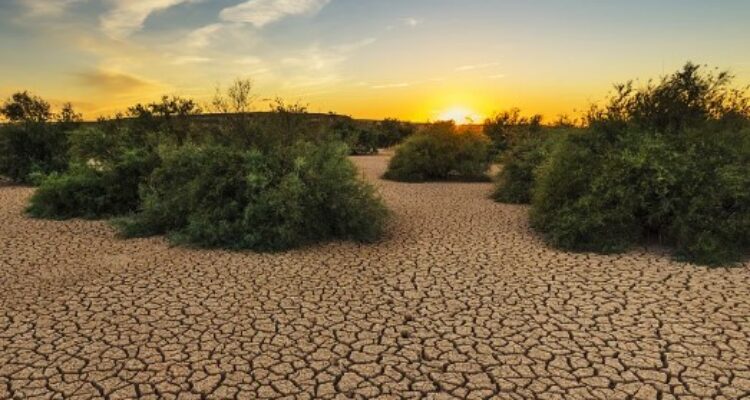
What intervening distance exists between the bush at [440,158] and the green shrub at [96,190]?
10089 millimetres

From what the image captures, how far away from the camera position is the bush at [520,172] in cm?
1492

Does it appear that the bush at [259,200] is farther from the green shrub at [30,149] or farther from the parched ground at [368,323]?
the green shrub at [30,149]

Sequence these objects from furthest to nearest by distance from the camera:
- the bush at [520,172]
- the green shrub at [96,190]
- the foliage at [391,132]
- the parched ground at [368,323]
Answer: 1. the foliage at [391,132]
2. the bush at [520,172]
3. the green shrub at [96,190]
4. the parched ground at [368,323]

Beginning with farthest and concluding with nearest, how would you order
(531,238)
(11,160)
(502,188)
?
(11,160), (502,188), (531,238)

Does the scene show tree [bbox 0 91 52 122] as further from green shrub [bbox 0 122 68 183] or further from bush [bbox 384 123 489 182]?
bush [bbox 384 123 489 182]

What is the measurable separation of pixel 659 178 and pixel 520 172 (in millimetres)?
6181

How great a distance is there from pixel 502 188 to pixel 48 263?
37.9ft

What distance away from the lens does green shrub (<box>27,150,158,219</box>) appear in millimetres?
12203

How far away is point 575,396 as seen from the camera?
444cm

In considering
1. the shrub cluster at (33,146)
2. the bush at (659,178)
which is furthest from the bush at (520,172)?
the shrub cluster at (33,146)

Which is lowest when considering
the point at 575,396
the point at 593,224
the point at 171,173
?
the point at 575,396

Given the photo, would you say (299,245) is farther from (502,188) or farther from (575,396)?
(502,188)

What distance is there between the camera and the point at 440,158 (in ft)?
66.7

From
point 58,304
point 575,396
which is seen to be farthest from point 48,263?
point 575,396
